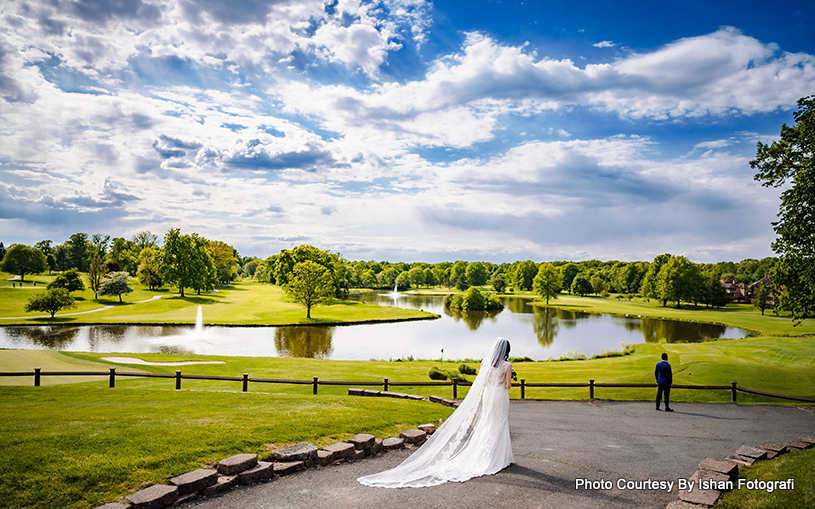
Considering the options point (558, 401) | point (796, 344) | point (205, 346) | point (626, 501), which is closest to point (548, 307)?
point (796, 344)

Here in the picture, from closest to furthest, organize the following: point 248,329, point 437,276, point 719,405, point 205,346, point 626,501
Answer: point 626,501, point 719,405, point 205,346, point 248,329, point 437,276

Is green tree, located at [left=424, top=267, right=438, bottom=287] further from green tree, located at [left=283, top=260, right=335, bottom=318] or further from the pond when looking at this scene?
green tree, located at [left=283, top=260, right=335, bottom=318]

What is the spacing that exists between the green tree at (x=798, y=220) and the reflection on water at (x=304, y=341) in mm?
34090

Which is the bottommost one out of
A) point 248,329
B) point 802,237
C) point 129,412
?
point 248,329

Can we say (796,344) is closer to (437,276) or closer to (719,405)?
(719,405)

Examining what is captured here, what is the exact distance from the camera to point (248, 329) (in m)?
57.0

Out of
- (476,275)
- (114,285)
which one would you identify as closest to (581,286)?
(476,275)

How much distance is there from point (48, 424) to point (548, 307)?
323 feet

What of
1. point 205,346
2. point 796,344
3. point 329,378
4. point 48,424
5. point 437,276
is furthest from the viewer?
point 437,276

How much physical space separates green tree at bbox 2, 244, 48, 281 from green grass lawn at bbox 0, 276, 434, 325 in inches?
236

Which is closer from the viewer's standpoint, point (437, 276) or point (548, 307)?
point (548, 307)

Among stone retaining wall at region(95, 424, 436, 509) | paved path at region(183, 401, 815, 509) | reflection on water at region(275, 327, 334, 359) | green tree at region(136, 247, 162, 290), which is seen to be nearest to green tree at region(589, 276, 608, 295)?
reflection on water at region(275, 327, 334, 359)

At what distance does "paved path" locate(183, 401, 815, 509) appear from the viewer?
7.38 metres

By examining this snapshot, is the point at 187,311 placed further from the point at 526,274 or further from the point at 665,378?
the point at 526,274
